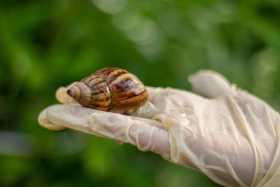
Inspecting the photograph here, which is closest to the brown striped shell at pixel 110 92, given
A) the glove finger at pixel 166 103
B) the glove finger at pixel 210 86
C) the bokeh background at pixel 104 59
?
the glove finger at pixel 166 103

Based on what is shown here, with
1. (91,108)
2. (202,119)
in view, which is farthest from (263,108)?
(91,108)

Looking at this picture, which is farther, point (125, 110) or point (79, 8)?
point (79, 8)

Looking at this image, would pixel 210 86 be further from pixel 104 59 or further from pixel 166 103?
pixel 104 59

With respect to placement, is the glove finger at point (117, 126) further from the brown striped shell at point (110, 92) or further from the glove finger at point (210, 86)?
the glove finger at point (210, 86)

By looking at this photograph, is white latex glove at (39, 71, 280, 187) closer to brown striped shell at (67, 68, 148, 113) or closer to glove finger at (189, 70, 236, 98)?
brown striped shell at (67, 68, 148, 113)

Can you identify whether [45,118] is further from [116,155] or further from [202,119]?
[116,155]
